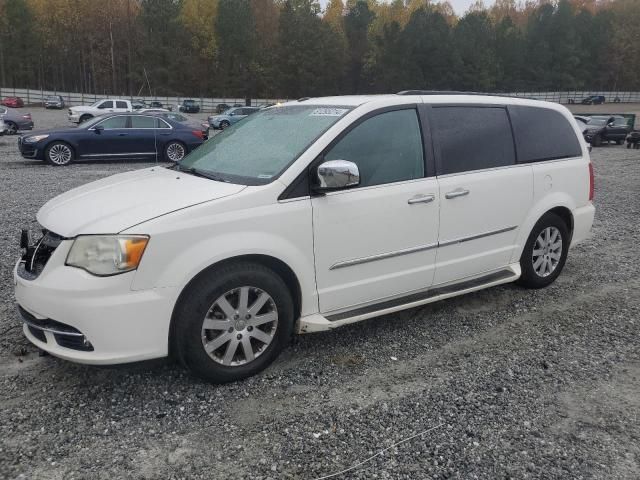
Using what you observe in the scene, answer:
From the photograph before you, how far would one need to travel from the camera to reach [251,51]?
242 feet

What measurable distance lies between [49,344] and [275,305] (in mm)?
1321

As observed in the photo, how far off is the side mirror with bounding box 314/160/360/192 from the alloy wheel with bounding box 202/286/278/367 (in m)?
0.79

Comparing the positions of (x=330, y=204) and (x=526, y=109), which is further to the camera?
(x=526, y=109)

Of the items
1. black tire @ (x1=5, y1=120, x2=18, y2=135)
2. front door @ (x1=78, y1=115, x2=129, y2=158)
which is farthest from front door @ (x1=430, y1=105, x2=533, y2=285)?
black tire @ (x1=5, y1=120, x2=18, y2=135)

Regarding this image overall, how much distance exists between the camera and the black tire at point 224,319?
309 cm

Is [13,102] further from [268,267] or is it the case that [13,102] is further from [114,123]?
[268,267]

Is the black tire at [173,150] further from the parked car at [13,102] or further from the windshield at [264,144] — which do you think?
the parked car at [13,102]

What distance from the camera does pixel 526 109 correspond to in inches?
188

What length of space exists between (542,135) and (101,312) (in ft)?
13.0

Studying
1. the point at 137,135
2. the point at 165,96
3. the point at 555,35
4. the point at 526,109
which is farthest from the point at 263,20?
the point at 526,109

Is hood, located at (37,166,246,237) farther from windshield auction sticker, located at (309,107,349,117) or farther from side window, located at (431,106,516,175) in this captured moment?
side window, located at (431,106,516,175)

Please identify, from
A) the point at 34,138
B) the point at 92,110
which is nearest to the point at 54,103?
the point at 92,110

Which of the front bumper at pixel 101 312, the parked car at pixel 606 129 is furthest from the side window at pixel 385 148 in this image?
the parked car at pixel 606 129

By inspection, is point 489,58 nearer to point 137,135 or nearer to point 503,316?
point 137,135
